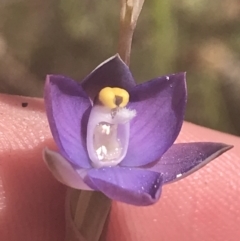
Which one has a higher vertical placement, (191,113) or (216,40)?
(216,40)

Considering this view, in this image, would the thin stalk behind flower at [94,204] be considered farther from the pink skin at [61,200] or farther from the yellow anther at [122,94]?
the pink skin at [61,200]

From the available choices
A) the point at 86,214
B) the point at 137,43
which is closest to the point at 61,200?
the point at 86,214

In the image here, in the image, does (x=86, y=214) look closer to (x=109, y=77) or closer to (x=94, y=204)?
(x=94, y=204)

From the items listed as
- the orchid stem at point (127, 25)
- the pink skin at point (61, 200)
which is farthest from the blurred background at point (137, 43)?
the orchid stem at point (127, 25)

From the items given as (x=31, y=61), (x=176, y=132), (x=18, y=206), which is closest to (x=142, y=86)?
(x=176, y=132)

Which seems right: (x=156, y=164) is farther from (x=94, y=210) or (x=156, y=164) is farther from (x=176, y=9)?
(x=176, y=9)

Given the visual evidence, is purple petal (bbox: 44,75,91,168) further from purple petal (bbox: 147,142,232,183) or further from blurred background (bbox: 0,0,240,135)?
blurred background (bbox: 0,0,240,135)
